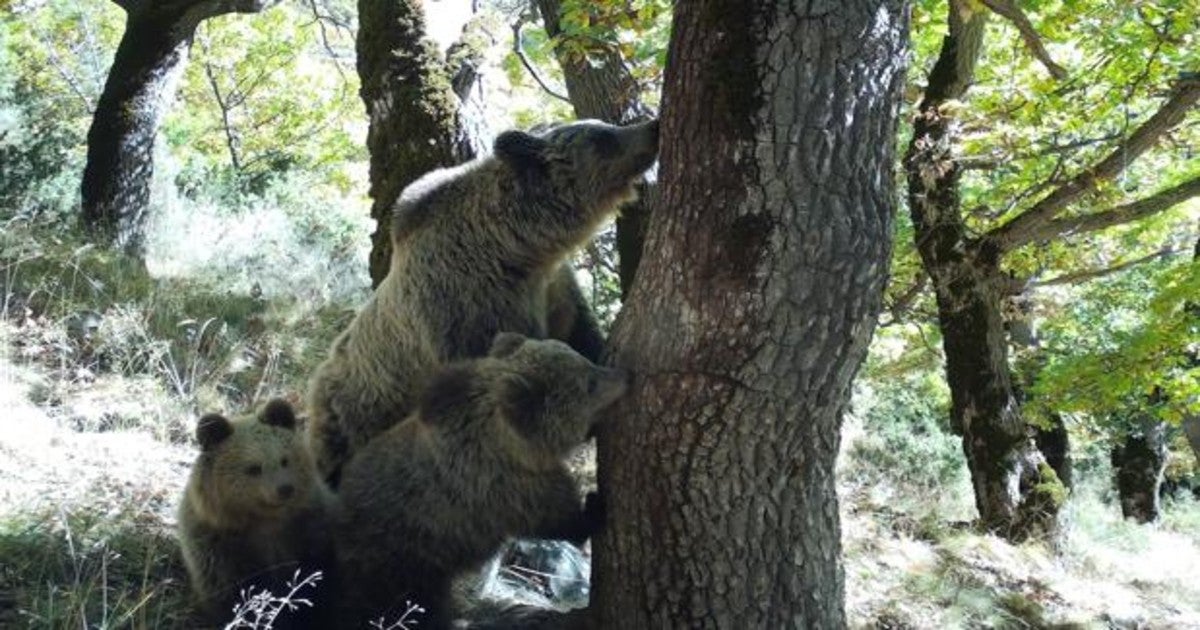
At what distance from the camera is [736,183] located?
11.9ft

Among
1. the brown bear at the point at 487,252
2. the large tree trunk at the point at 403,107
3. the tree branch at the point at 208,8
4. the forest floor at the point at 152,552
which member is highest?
the tree branch at the point at 208,8

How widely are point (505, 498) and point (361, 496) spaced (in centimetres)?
66

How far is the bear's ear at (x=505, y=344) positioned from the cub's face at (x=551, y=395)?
27 mm

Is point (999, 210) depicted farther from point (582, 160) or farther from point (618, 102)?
point (582, 160)

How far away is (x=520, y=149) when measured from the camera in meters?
5.28

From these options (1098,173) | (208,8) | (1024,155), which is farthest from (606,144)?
(208,8)

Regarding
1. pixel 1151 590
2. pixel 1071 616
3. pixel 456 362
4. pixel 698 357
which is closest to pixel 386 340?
pixel 456 362

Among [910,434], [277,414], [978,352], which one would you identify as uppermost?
[978,352]

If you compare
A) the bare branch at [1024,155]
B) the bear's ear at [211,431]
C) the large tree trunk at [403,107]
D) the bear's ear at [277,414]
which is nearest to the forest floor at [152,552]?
the bear's ear at [211,431]

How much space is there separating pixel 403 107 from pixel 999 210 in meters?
6.93

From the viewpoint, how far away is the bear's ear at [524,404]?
4.55m

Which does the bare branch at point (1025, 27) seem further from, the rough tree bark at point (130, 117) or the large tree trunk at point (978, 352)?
the rough tree bark at point (130, 117)

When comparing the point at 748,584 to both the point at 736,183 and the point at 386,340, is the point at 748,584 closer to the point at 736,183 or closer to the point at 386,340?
the point at 736,183

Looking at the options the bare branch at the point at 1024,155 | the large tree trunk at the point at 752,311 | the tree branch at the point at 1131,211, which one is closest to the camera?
the large tree trunk at the point at 752,311
